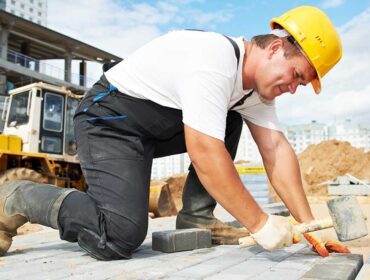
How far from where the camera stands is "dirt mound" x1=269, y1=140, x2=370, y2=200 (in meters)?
16.8

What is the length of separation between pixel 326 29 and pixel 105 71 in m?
1.30

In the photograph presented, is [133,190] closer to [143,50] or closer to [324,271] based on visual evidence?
[143,50]

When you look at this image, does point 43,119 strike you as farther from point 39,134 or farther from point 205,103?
point 205,103

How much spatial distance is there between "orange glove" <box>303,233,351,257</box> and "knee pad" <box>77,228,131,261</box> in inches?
39.8

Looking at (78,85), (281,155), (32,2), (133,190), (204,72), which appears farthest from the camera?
(32,2)

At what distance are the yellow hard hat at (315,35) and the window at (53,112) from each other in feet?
19.3

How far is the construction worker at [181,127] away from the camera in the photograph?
191 centimetres

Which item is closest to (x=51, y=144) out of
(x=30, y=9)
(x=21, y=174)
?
(x=21, y=174)

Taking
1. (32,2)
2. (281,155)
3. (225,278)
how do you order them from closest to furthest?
(225,278), (281,155), (32,2)

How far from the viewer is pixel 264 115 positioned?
257cm

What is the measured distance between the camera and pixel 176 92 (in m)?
2.17

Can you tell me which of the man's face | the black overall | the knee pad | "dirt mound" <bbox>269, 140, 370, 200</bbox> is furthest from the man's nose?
"dirt mound" <bbox>269, 140, 370, 200</bbox>

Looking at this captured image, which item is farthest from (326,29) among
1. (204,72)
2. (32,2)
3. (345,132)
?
(32,2)

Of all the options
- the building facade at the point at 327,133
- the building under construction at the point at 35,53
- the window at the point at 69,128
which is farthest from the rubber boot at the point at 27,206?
the building facade at the point at 327,133
